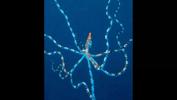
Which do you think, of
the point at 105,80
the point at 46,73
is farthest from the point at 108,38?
the point at 46,73

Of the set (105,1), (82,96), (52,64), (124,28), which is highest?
(105,1)

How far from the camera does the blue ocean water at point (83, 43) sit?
3488 mm

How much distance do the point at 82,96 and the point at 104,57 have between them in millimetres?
381

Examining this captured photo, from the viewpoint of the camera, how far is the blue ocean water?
3488mm

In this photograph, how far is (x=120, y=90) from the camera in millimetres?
3541

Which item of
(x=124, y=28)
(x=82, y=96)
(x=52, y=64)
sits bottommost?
(x=82, y=96)

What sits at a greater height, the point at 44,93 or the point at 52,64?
the point at 52,64

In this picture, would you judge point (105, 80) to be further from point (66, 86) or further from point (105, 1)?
point (105, 1)

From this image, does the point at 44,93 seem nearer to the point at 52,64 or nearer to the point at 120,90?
the point at 52,64

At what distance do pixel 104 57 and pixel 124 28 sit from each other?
0.99 ft

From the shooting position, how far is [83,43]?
3.53 metres

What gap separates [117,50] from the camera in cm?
355

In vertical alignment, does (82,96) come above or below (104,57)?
below

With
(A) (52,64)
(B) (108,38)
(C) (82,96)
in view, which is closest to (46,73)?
(A) (52,64)
